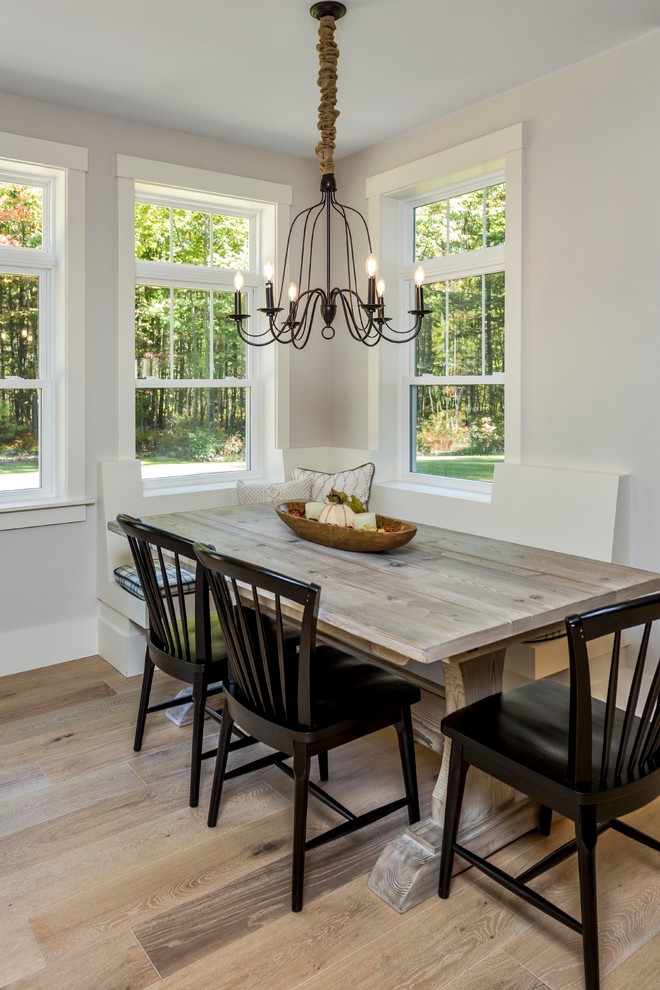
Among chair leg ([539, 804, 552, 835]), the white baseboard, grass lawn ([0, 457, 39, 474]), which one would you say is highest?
grass lawn ([0, 457, 39, 474])

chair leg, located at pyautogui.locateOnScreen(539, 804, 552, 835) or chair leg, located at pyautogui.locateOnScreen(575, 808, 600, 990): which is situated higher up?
chair leg, located at pyautogui.locateOnScreen(575, 808, 600, 990)

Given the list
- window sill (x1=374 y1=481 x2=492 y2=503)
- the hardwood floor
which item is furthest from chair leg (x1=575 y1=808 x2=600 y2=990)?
window sill (x1=374 y1=481 x2=492 y2=503)

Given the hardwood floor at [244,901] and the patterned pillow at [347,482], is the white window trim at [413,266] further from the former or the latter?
the hardwood floor at [244,901]

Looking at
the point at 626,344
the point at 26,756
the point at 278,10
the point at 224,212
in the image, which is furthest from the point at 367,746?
the point at 224,212

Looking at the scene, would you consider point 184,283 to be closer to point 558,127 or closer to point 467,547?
point 558,127

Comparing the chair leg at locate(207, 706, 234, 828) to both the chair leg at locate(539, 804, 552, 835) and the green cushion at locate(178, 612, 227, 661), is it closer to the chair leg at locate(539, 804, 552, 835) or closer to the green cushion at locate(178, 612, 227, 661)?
the green cushion at locate(178, 612, 227, 661)

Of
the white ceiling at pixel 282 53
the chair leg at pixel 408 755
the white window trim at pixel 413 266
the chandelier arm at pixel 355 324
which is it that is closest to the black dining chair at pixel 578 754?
the chair leg at pixel 408 755

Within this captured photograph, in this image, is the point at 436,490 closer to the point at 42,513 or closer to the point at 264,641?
the point at 42,513

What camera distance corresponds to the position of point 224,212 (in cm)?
425

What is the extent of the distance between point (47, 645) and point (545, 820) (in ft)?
8.42

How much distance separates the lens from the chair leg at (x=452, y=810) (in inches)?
76.7

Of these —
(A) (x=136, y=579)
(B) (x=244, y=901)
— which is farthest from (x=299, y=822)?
(A) (x=136, y=579)

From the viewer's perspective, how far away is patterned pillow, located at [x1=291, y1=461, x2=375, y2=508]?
404cm

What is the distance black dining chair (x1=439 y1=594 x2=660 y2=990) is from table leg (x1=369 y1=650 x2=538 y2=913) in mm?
84
